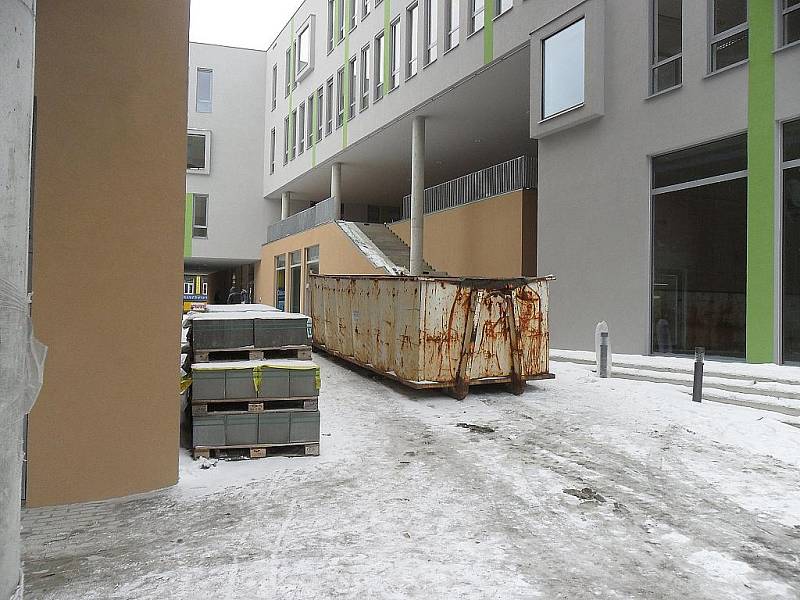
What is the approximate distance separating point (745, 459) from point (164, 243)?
236 inches

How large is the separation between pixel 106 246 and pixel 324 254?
21853mm

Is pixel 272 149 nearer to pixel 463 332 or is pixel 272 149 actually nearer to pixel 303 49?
pixel 303 49

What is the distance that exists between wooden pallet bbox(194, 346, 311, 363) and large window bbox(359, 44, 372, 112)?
64.8ft

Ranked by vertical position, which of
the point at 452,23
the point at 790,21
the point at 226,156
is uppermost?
the point at 226,156

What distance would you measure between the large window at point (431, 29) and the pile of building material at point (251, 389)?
51.4ft

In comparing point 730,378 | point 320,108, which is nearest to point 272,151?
point 320,108

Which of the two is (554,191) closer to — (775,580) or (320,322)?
(320,322)

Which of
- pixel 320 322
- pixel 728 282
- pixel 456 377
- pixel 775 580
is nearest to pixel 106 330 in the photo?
pixel 775 580

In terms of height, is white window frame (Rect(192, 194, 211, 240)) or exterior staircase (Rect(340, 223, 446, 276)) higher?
white window frame (Rect(192, 194, 211, 240))

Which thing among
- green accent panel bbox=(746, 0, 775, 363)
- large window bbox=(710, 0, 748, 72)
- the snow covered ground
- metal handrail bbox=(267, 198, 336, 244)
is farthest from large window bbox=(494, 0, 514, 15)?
the snow covered ground

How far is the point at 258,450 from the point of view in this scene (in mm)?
6207

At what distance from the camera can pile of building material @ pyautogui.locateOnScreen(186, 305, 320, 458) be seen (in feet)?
20.1

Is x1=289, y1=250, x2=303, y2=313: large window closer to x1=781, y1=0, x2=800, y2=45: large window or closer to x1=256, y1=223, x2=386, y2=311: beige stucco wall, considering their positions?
x1=256, y1=223, x2=386, y2=311: beige stucco wall

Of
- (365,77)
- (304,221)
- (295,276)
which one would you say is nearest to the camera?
(365,77)
